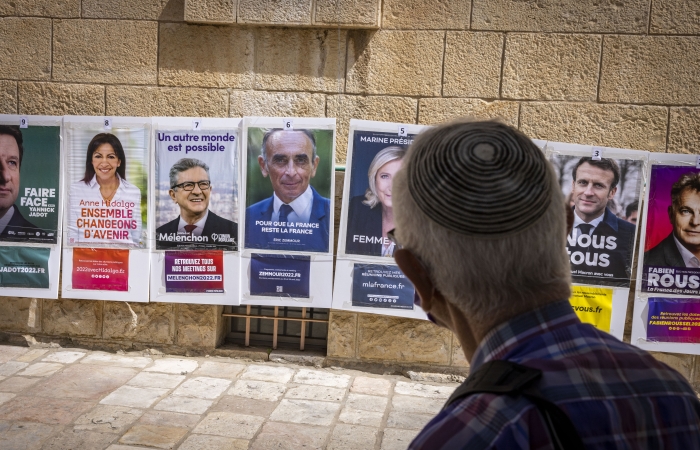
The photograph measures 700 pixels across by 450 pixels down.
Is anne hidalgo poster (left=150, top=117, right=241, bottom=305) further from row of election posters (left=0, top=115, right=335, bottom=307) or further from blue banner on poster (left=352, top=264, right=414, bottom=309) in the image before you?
blue banner on poster (left=352, top=264, right=414, bottom=309)

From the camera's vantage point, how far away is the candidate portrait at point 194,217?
558cm

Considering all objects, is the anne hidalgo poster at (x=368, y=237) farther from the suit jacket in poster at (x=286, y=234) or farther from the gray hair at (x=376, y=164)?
the suit jacket in poster at (x=286, y=234)

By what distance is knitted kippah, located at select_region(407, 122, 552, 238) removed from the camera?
1.19m

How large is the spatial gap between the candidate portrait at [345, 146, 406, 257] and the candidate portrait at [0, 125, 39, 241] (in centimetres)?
274

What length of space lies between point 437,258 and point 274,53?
4.73 m

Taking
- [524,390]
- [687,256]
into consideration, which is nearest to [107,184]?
[687,256]

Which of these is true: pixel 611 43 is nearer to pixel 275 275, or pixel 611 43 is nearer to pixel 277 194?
pixel 277 194

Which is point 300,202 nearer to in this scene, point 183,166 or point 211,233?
point 211,233

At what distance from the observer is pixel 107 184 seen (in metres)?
5.70

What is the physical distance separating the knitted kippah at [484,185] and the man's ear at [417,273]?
0.39 feet

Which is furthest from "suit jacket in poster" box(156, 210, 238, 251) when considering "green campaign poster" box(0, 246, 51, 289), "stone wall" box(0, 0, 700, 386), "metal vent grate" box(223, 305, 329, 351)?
"green campaign poster" box(0, 246, 51, 289)

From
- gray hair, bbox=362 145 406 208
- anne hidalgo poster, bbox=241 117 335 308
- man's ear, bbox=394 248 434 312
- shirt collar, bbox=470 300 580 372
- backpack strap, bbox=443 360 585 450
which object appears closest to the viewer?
backpack strap, bbox=443 360 585 450

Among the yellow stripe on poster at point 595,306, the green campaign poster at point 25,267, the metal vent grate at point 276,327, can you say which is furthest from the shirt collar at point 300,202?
the yellow stripe on poster at point 595,306

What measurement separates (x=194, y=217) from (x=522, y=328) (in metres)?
4.72
